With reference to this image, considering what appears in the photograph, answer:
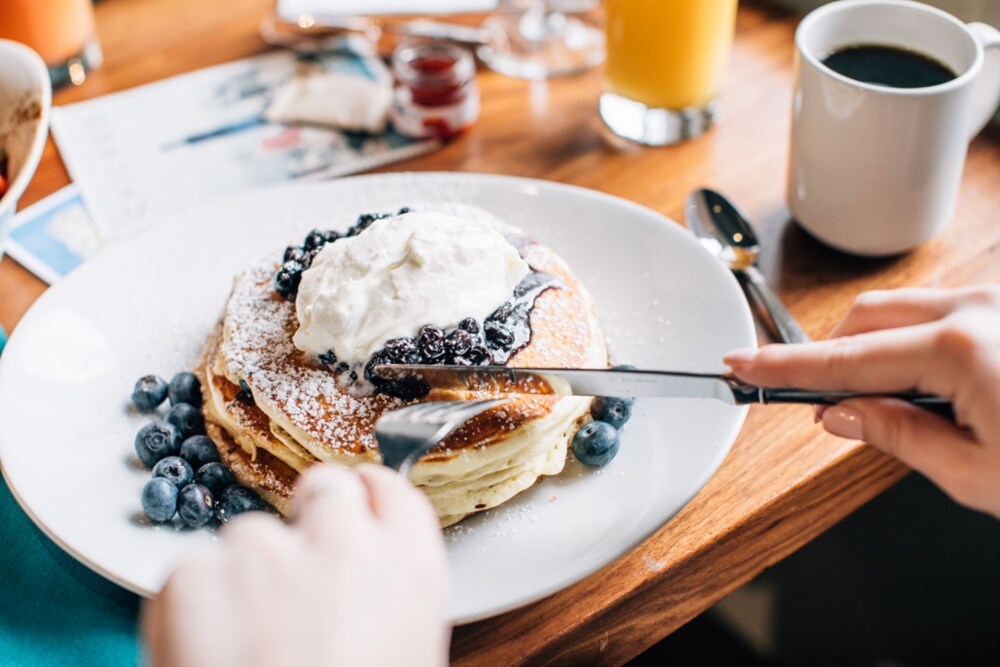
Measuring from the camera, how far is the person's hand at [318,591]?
64 centimetres

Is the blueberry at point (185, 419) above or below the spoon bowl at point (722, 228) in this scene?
above

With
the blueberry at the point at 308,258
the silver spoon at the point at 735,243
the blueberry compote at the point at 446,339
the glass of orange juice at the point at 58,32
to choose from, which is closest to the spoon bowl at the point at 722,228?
the silver spoon at the point at 735,243

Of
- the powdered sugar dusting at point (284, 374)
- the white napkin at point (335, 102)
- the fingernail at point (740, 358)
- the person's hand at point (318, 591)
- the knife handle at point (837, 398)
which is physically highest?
the person's hand at point (318, 591)

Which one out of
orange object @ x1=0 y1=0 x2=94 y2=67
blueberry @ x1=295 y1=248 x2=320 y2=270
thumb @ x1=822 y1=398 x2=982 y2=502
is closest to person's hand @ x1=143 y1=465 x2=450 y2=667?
thumb @ x1=822 y1=398 x2=982 y2=502

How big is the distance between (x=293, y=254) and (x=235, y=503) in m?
0.33

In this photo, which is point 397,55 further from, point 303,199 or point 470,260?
point 470,260

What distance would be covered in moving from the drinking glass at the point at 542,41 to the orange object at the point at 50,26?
2.59 ft

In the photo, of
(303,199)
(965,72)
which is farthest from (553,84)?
(965,72)

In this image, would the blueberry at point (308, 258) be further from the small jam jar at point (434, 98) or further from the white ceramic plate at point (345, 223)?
the small jam jar at point (434, 98)

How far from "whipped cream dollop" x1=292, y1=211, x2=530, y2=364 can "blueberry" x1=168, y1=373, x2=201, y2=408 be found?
0.55 ft

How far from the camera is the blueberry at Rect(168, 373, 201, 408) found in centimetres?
121

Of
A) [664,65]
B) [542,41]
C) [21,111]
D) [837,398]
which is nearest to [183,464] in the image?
[21,111]

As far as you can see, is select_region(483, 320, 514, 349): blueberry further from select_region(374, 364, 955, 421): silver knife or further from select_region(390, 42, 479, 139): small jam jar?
select_region(390, 42, 479, 139): small jam jar

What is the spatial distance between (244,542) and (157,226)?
0.84 meters
